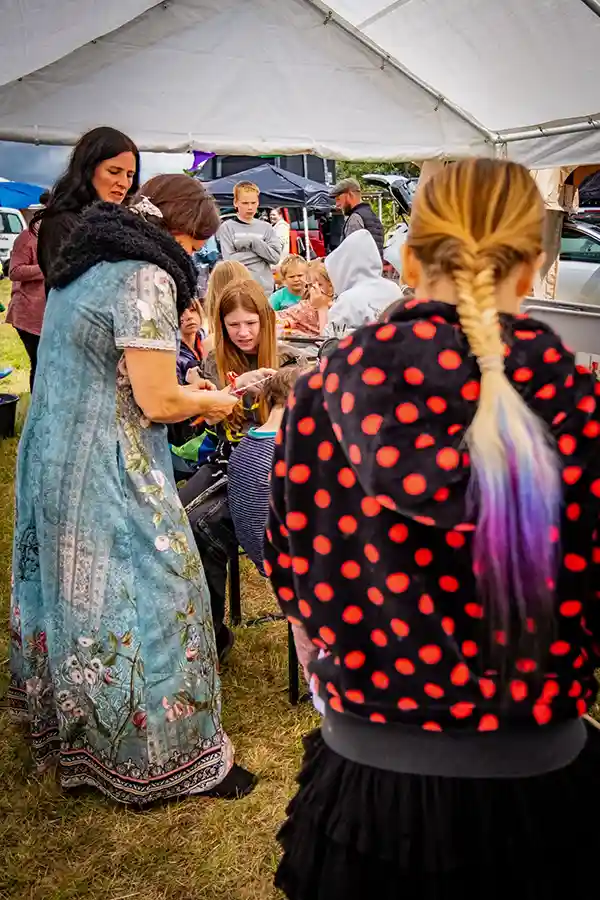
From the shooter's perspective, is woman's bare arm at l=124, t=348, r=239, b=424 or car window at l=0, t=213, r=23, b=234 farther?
car window at l=0, t=213, r=23, b=234

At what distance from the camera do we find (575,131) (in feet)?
14.7

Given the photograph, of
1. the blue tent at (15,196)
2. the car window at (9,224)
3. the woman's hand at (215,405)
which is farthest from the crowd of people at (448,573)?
the car window at (9,224)

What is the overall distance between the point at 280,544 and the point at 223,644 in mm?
2152

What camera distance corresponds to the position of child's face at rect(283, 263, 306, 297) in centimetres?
579

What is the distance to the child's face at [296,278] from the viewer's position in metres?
5.79

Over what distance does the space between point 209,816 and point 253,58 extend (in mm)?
3804

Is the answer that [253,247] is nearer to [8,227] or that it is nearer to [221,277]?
[221,277]

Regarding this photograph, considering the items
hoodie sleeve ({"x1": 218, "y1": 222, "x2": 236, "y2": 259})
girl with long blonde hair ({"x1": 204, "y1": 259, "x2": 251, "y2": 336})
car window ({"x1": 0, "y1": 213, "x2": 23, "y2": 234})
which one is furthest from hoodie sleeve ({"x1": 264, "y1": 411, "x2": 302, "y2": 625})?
car window ({"x1": 0, "y1": 213, "x2": 23, "y2": 234})

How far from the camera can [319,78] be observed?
15.5ft

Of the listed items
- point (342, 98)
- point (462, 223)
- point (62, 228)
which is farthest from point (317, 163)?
point (462, 223)

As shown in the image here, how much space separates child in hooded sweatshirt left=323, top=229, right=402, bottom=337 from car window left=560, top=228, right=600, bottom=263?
4.40 metres

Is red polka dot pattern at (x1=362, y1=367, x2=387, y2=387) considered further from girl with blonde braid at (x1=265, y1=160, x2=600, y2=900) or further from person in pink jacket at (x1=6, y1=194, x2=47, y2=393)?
person in pink jacket at (x1=6, y1=194, x2=47, y2=393)

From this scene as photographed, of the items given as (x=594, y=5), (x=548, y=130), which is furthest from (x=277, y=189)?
(x=594, y=5)

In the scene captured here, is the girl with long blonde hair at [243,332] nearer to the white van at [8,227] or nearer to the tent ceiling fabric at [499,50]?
the tent ceiling fabric at [499,50]
